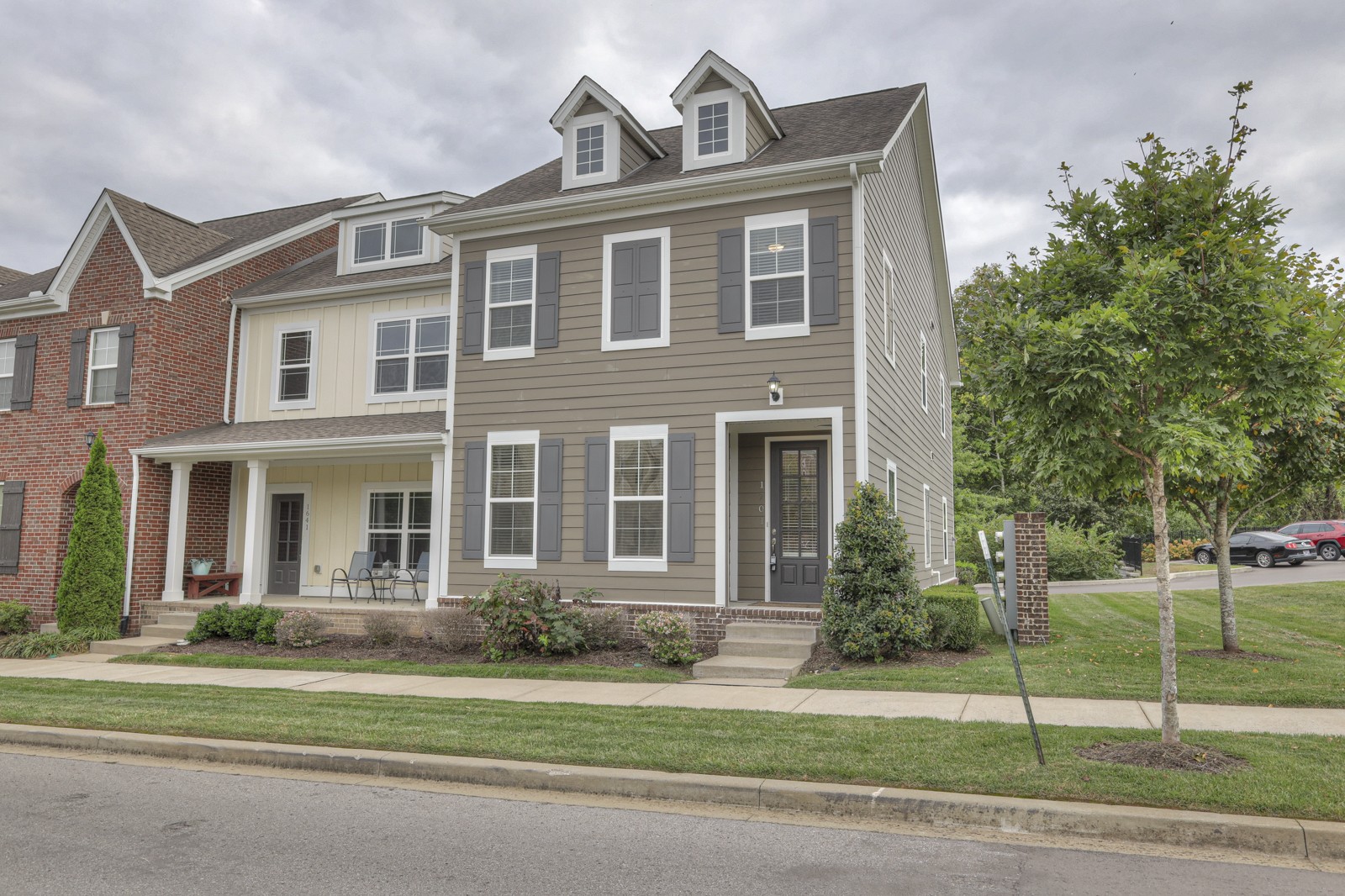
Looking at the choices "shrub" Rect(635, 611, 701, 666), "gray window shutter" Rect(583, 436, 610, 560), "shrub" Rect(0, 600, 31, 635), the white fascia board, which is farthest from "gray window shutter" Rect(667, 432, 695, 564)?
"shrub" Rect(0, 600, 31, 635)

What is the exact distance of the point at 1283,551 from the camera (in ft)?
90.1

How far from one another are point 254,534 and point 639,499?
24.2ft

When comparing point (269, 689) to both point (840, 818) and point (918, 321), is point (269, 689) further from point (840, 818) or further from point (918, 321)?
point (918, 321)

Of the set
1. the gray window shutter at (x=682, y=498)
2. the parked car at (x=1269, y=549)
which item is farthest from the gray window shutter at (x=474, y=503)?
the parked car at (x=1269, y=549)

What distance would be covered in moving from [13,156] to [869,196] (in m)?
24.6

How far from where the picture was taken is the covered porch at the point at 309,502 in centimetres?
1477

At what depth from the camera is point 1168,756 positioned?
5.84 meters

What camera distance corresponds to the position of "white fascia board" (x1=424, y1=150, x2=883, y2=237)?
1155cm

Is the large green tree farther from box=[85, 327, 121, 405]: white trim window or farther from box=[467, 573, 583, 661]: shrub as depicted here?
box=[85, 327, 121, 405]: white trim window

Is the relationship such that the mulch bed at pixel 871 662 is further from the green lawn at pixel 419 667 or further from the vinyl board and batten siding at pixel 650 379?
the vinyl board and batten siding at pixel 650 379

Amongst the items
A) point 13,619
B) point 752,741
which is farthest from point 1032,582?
point 13,619

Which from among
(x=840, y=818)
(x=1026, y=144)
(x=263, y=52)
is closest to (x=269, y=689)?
(x=840, y=818)

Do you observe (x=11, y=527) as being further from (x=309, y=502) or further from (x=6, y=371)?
(x=309, y=502)

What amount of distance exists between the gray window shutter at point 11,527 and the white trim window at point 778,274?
48.3 ft
